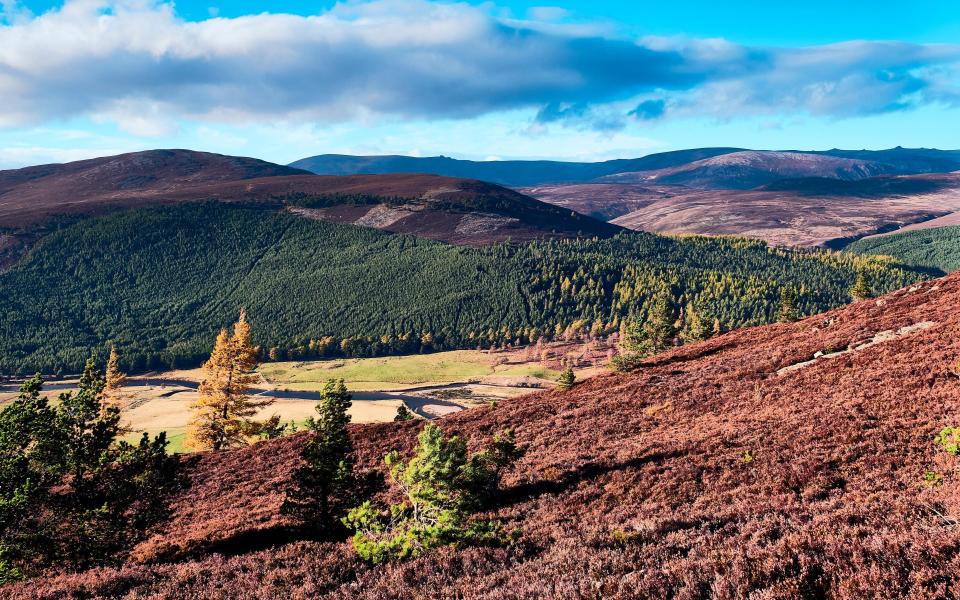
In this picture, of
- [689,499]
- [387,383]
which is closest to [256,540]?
[689,499]

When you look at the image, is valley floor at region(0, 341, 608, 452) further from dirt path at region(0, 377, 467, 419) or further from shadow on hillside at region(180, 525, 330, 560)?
shadow on hillside at region(180, 525, 330, 560)

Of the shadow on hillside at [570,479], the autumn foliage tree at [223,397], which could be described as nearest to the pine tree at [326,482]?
the shadow on hillside at [570,479]

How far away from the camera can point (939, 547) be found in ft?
27.9

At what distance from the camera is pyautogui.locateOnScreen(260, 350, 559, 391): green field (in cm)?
14988

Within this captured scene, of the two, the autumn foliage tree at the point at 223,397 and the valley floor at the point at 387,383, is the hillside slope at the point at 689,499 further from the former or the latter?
the valley floor at the point at 387,383

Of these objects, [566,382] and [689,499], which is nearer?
[689,499]

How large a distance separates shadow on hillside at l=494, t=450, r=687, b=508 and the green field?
124 meters

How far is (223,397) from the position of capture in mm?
44906

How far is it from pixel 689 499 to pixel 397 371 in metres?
151

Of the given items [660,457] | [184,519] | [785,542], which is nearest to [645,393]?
[660,457]

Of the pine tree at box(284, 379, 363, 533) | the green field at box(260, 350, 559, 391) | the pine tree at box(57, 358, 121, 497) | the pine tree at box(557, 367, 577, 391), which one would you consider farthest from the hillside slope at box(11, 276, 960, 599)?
the green field at box(260, 350, 559, 391)

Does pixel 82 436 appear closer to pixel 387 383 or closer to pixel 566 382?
pixel 566 382

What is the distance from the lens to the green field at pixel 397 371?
492 feet

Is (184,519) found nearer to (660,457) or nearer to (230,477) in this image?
(230,477)
